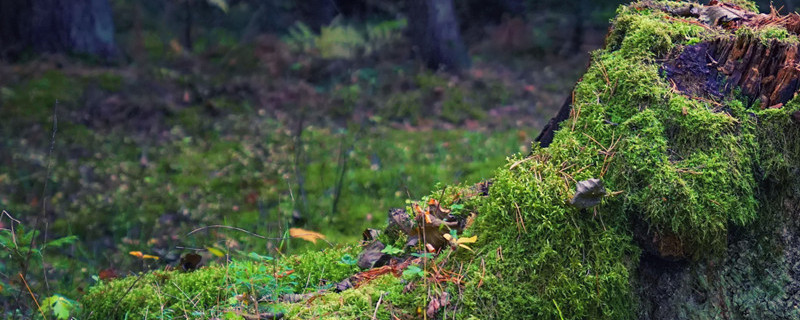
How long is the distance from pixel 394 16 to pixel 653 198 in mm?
14801

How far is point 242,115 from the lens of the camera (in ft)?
32.7

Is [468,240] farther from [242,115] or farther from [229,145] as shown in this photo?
[242,115]

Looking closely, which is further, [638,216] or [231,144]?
[231,144]

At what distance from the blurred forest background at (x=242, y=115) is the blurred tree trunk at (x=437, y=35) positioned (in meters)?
0.04

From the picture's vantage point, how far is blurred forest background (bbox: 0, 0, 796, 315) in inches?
224

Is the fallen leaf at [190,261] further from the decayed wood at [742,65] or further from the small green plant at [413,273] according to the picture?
the decayed wood at [742,65]

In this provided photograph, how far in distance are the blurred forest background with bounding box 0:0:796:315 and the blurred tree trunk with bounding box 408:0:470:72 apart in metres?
0.04

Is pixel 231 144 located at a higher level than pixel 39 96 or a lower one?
lower

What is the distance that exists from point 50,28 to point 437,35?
745cm

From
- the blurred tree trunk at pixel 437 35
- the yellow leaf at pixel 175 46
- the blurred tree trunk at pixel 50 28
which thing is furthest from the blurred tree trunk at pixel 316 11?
the blurred tree trunk at pixel 50 28

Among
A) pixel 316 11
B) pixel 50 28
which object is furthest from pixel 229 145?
pixel 316 11

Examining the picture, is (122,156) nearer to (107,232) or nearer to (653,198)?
(107,232)

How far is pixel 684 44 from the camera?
8.40 ft

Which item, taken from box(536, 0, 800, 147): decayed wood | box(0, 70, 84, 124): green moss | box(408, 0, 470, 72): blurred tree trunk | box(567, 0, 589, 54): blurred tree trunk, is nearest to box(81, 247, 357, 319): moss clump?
box(536, 0, 800, 147): decayed wood
